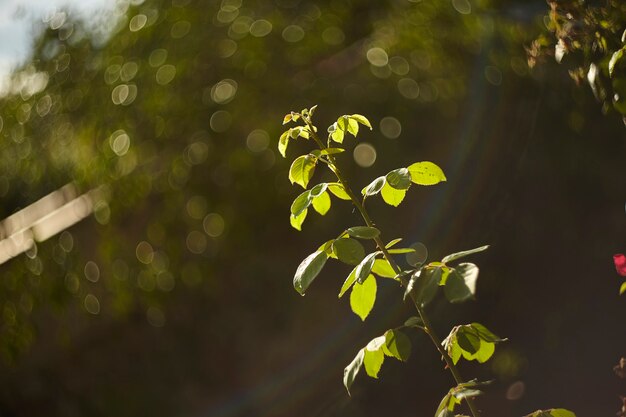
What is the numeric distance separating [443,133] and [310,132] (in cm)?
186

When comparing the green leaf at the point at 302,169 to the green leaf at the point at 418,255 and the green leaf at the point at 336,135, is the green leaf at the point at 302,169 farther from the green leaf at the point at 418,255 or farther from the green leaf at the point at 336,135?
the green leaf at the point at 418,255

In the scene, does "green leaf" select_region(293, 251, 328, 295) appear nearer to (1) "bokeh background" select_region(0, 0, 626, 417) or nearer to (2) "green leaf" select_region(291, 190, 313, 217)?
(2) "green leaf" select_region(291, 190, 313, 217)

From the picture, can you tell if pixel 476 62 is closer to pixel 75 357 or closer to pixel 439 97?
pixel 439 97

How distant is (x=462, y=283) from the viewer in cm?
79

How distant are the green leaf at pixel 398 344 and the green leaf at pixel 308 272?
0.11 m

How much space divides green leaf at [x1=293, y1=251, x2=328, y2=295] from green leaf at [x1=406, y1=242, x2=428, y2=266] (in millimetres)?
1690

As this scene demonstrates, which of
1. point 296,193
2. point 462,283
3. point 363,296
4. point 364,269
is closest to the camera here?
point 462,283

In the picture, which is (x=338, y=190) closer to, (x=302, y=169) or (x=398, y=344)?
(x=302, y=169)

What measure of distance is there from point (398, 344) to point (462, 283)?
0.66ft

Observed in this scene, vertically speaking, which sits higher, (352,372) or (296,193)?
(352,372)

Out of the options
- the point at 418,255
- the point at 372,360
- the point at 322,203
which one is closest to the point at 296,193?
the point at 418,255

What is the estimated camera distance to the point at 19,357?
10.5 feet

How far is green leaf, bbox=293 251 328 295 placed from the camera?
0.92 metres

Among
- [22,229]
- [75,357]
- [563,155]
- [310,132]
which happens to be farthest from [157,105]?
[310,132]
